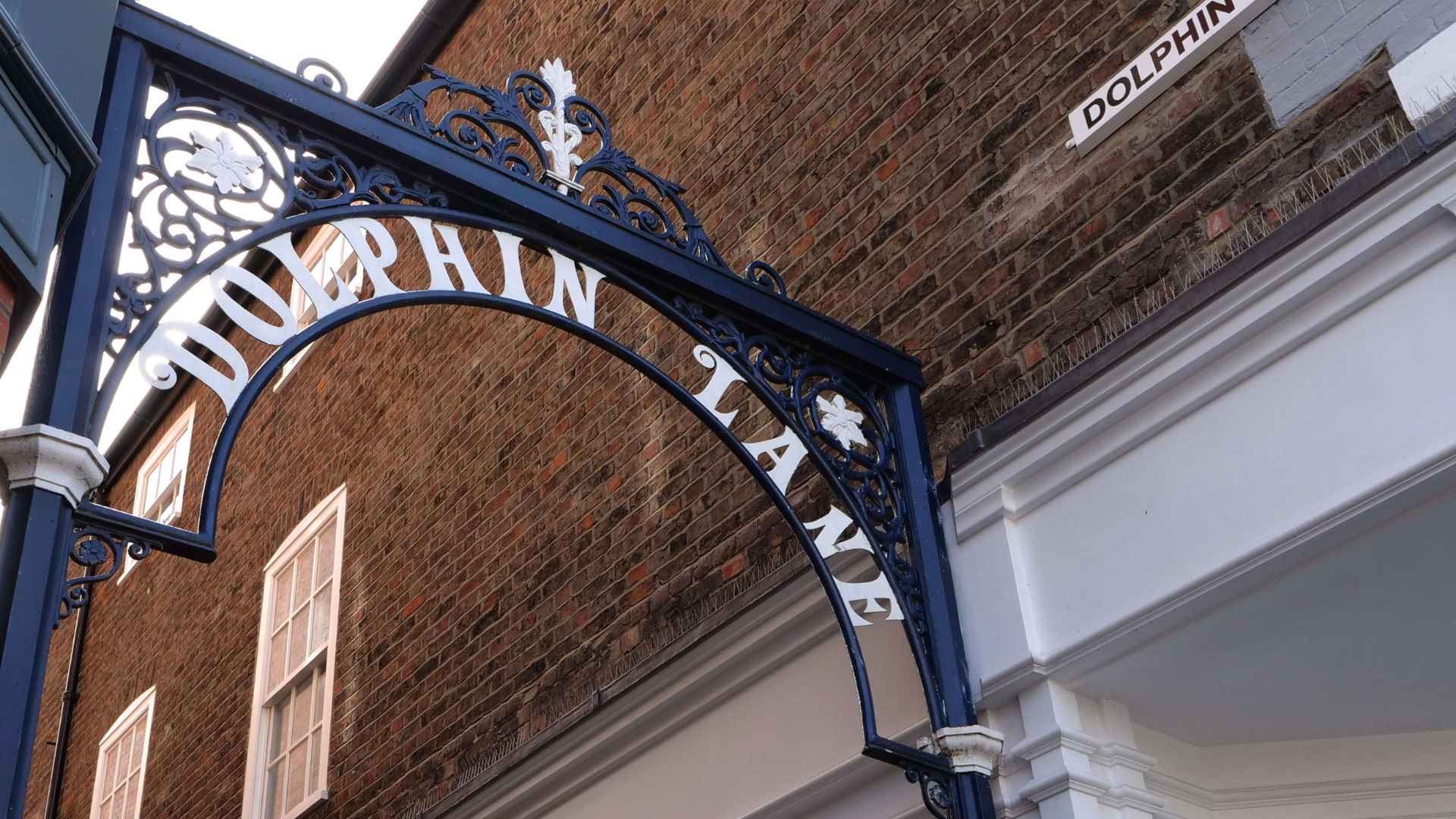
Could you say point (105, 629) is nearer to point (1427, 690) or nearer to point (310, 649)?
point (310, 649)

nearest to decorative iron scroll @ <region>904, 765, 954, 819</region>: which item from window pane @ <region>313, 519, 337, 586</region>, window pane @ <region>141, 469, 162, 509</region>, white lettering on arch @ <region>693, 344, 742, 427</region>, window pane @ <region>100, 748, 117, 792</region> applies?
white lettering on arch @ <region>693, 344, 742, 427</region>

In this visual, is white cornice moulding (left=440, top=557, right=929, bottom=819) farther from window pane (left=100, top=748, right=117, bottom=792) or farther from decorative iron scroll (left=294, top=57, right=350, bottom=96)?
window pane (left=100, top=748, right=117, bottom=792)

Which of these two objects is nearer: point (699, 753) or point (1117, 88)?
point (1117, 88)

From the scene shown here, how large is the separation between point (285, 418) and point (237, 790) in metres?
2.79

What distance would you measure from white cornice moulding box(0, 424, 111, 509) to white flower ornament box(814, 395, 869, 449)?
2302 millimetres

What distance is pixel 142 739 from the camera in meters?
11.0

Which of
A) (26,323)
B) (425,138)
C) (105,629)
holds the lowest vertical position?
(26,323)

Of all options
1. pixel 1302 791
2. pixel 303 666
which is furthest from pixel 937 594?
pixel 303 666

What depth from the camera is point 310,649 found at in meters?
8.71

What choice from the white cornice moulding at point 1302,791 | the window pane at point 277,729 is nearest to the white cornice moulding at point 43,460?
the white cornice moulding at point 1302,791

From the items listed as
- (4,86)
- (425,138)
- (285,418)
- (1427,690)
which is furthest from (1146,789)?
(285,418)

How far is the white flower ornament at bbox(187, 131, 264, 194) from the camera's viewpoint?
11.4ft

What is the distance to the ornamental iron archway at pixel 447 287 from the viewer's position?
310 centimetres

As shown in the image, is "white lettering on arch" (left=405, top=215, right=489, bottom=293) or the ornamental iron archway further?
"white lettering on arch" (left=405, top=215, right=489, bottom=293)
